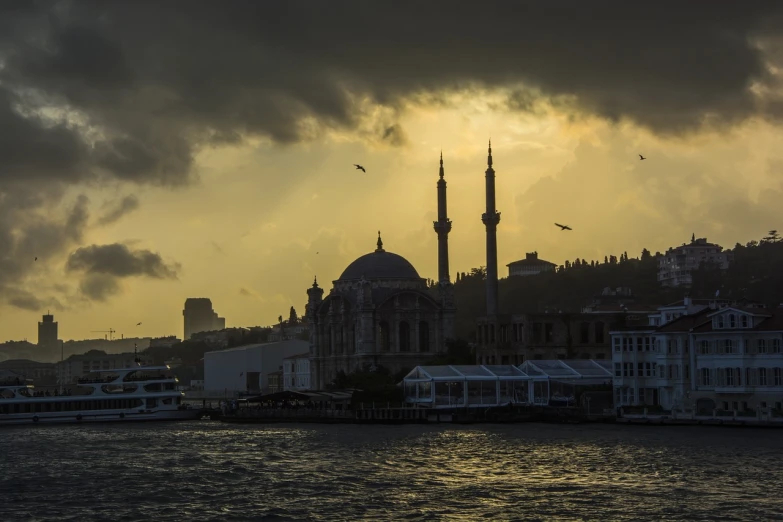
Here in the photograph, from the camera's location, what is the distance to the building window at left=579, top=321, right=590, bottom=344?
126 meters

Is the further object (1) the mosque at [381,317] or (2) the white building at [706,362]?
(1) the mosque at [381,317]

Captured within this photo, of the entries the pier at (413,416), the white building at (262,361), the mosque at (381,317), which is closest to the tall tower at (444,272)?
the mosque at (381,317)

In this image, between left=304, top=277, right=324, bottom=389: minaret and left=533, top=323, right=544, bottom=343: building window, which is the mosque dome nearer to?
left=304, top=277, right=324, bottom=389: minaret

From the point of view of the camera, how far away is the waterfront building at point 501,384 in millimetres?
105500

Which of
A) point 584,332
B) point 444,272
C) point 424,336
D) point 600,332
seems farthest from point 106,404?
point 444,272

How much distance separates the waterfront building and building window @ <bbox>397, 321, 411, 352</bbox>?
4176 centimetres

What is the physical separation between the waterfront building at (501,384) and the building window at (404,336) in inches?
1644

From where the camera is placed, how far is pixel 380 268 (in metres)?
156

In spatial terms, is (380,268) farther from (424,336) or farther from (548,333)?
(548,333)

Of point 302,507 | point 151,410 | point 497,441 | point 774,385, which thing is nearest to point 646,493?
point 302,507

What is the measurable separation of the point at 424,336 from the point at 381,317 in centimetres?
582

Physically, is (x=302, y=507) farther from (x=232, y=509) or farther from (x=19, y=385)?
(x=19, y=385)

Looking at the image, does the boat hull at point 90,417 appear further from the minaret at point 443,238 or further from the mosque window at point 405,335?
the minaret at point 443,238

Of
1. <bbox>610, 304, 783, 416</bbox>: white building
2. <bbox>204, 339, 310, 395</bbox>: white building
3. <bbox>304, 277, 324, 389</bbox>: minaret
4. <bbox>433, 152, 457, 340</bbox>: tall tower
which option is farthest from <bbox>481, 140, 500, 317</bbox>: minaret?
<bbox>204, 339, 310, 395</bbox>: white building
